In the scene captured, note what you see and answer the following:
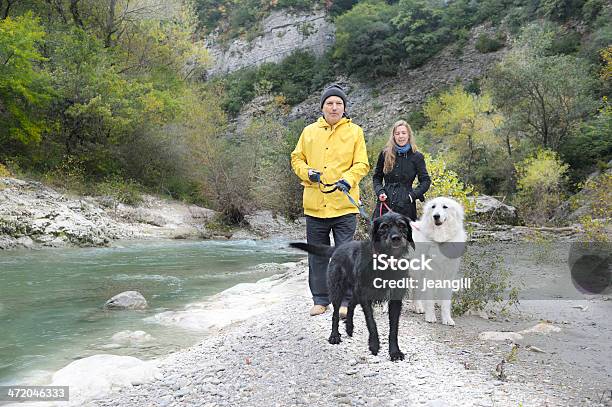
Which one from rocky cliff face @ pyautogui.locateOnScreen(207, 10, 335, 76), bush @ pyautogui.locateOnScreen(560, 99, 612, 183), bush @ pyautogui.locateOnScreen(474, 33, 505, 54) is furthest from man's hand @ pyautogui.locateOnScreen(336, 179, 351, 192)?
rocky cliff face @ pyautogui.locateOnScreen(207, 10, 335, 76)

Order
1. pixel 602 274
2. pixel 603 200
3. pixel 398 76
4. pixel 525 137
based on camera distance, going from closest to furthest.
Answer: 1. pixel 602 274
2. pixel 603 200
3. pixel 525 137
4. pixel 398 76

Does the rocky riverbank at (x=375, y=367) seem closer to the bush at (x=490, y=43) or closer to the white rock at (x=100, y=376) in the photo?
the white rock at (x=100, y=376)

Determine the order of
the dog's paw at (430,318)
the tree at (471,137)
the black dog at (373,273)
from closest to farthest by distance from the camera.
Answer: the black dog at (373,273) → the dog's paw at (430,318) → the tree at (471,137)

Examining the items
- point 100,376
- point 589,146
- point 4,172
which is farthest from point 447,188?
point 4,172

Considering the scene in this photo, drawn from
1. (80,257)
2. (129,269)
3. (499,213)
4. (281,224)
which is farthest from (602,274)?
(281,224)

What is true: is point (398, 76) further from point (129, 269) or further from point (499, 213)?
point (129, 269)

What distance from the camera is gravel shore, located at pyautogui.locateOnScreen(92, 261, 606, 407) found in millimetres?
3473

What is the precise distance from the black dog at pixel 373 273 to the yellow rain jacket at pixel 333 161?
2.33 feet

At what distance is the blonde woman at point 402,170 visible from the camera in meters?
5.41

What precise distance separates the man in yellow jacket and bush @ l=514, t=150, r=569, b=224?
1667cm

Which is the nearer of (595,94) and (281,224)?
(281,224)

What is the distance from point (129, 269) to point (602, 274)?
11169 millimetres

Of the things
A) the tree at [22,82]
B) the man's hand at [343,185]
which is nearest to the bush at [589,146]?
the man's hand at [343,185]

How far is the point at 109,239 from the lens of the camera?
1814cm
